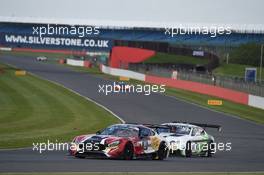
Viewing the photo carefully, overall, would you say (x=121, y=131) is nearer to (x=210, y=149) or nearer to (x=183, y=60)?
(x=210, y=149)

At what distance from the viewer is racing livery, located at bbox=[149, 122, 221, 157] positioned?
2842 centimetres

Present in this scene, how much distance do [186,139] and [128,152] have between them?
4.50m

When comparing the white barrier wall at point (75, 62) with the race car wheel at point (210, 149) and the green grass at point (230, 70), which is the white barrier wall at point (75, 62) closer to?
the green grass at point (230, 70)

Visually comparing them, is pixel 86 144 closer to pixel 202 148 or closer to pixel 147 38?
pixel 202 148

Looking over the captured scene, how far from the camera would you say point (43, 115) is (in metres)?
42.4

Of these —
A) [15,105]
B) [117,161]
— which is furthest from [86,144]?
[15,105]

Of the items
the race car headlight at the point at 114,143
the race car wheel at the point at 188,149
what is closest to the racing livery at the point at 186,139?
the race car wheel at the point at 188,149

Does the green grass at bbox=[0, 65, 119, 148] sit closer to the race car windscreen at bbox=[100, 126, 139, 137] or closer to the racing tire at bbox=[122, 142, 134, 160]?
the race car windscreen at bbox=[100, 126, 139, 137]

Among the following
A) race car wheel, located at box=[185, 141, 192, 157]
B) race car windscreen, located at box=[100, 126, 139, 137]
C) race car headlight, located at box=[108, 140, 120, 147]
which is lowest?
race car wheel, located at box=[185, 141, 192, 157]

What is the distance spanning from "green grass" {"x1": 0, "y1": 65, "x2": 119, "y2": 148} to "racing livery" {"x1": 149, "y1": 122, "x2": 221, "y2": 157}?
4504mm

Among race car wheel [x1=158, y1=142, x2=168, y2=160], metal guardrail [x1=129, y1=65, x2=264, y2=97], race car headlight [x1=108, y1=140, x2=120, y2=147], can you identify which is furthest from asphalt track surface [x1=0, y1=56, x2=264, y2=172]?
metal guardrail [x1=129, y1=65, x2=264, y2=97]

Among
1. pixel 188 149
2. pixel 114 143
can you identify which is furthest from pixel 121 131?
pixel 188 149

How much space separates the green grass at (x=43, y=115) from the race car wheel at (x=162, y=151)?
4862 millimetres

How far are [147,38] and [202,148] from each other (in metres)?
79.2
